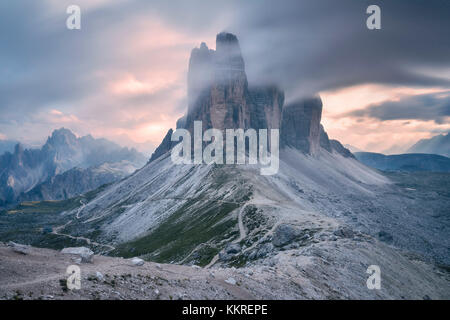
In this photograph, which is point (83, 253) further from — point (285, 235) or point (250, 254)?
point (285, 235)

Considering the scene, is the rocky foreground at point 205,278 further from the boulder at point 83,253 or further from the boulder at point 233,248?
the boulder at point 233,248

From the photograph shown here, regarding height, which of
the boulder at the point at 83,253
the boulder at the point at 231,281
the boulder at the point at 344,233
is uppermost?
the boulder at the point at 83,253

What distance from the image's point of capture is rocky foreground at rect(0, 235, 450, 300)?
22656 millimetres

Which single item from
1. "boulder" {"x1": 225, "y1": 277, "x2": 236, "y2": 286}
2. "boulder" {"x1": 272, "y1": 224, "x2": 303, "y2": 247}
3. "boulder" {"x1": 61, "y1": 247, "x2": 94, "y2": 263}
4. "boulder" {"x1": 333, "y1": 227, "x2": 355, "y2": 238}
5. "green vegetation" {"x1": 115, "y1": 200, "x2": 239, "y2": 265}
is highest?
"boulder" {"x1": 61, "y1": 247, "x2": 94, "y2": 263}

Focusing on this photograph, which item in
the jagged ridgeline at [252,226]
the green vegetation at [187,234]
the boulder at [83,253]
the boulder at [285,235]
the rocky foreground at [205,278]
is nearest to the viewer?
the rocky foreground at [205,278]

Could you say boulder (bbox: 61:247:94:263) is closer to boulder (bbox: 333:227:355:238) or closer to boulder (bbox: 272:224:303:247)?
boulder (bbox: 272:224:303:247)

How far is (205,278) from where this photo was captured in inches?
1194

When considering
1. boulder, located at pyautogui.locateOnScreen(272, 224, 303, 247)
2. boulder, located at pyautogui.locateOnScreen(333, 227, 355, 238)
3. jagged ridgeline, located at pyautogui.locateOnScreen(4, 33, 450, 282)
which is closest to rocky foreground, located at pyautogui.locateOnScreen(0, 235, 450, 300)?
jagged ridgeline, located at pyautogui.locateOnScreen(4, 33, 450, 282)

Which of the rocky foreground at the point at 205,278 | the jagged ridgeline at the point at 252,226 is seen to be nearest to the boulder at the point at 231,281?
the rocky foreground at the point at 205,278

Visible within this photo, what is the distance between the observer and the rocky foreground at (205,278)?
2266cm

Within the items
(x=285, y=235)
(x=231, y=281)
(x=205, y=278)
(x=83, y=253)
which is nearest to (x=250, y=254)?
(x=285, y=235)
